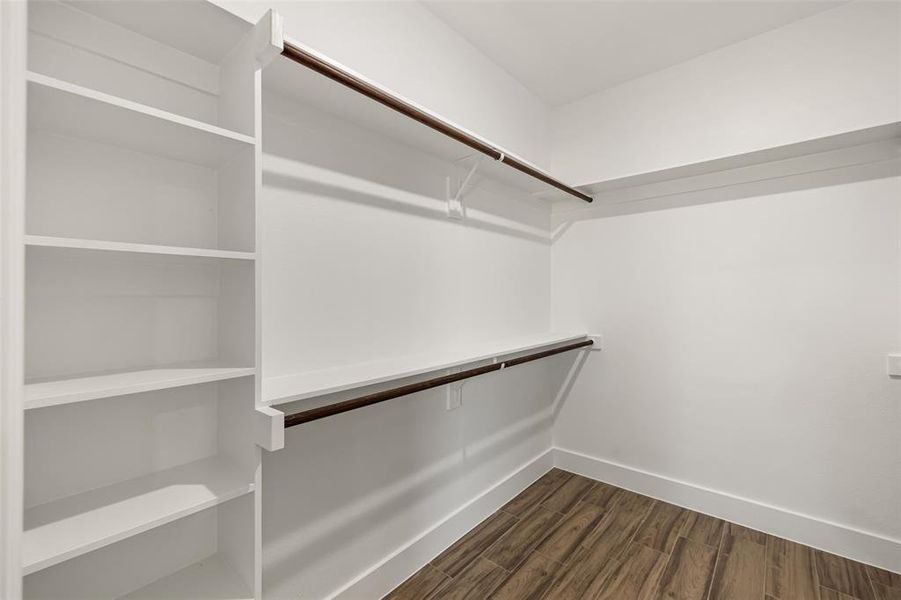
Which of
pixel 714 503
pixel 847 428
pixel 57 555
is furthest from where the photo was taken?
pixel 714 503

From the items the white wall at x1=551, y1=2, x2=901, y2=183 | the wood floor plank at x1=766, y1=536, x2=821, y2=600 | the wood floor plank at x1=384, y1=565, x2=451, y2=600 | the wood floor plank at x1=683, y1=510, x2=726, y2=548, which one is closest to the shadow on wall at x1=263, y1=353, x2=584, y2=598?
the wood floor plank at x1=384, y1=565, x2=451, y2=600

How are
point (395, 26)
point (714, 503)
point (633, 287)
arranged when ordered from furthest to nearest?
point (633, 287)
point (714, 503)
point (395, 26)

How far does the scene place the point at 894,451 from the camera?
182 cm

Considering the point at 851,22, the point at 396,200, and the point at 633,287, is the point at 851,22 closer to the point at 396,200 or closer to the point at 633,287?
the point at 633,287

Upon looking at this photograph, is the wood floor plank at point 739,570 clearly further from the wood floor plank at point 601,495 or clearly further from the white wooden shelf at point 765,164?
the white wooden shelf at point 765,164

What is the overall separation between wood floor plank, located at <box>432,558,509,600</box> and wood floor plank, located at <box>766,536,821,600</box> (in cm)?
113

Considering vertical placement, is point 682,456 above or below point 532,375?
below

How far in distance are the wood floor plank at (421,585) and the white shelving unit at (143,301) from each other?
2.78 ft

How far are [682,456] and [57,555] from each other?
2.66 m

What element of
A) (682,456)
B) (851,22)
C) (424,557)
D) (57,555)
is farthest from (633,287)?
(57,555)

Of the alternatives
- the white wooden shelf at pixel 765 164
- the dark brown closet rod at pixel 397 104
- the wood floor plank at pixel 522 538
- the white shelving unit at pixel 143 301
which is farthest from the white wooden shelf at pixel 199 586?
→ the white wooden shelf at pixel 765 164

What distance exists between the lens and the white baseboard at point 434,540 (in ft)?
5.15

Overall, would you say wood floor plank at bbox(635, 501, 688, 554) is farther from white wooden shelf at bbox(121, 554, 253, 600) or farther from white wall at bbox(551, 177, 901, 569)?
white wooden shelf at bbox(121, 554, 253, 600)

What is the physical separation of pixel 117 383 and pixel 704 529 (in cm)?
261
